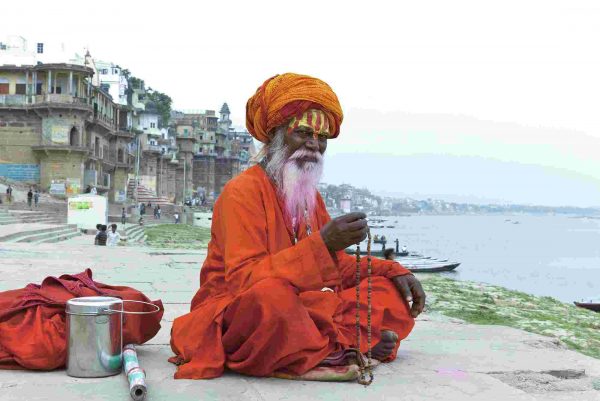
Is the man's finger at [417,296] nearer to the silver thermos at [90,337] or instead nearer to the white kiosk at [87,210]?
the silver thermos at [90,337]

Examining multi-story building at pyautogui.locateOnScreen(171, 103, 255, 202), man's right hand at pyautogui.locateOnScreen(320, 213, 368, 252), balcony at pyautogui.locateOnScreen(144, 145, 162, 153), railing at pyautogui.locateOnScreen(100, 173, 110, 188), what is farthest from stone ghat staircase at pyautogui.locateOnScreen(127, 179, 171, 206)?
man's right hand at pyautogui.locateOnScreen(320, 213, 368, 252)

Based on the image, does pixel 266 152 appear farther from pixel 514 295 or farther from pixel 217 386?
pixel 514 295

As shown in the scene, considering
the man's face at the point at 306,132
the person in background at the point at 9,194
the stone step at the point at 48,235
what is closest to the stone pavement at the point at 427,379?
the man's face at the point at 306,132

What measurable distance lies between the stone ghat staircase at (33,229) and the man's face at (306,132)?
11776 millimetres

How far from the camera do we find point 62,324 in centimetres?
297

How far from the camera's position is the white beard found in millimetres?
3049

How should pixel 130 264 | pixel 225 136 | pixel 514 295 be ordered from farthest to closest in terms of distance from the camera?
pixel 225 136 < pixel 130 264 < pixel 514 295

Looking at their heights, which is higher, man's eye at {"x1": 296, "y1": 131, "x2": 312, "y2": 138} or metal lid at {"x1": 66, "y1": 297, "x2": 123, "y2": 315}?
man's eye at {"x1": 296, "y1": 131, "x2": 312, "y2": 138}

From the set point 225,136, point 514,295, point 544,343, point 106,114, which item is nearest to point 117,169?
point 106,114

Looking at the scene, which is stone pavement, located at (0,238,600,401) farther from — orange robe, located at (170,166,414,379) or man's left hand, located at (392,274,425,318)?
man's left hand, located at (392,274,425,318)

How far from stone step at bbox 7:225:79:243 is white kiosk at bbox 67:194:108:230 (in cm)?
92

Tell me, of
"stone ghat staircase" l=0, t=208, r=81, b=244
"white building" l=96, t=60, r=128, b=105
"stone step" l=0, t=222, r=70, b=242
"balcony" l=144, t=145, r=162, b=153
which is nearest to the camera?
"stone step" l=0, t=222, r=70, b=242

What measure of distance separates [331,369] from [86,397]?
1033mm

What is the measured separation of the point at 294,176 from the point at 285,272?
0.56m
